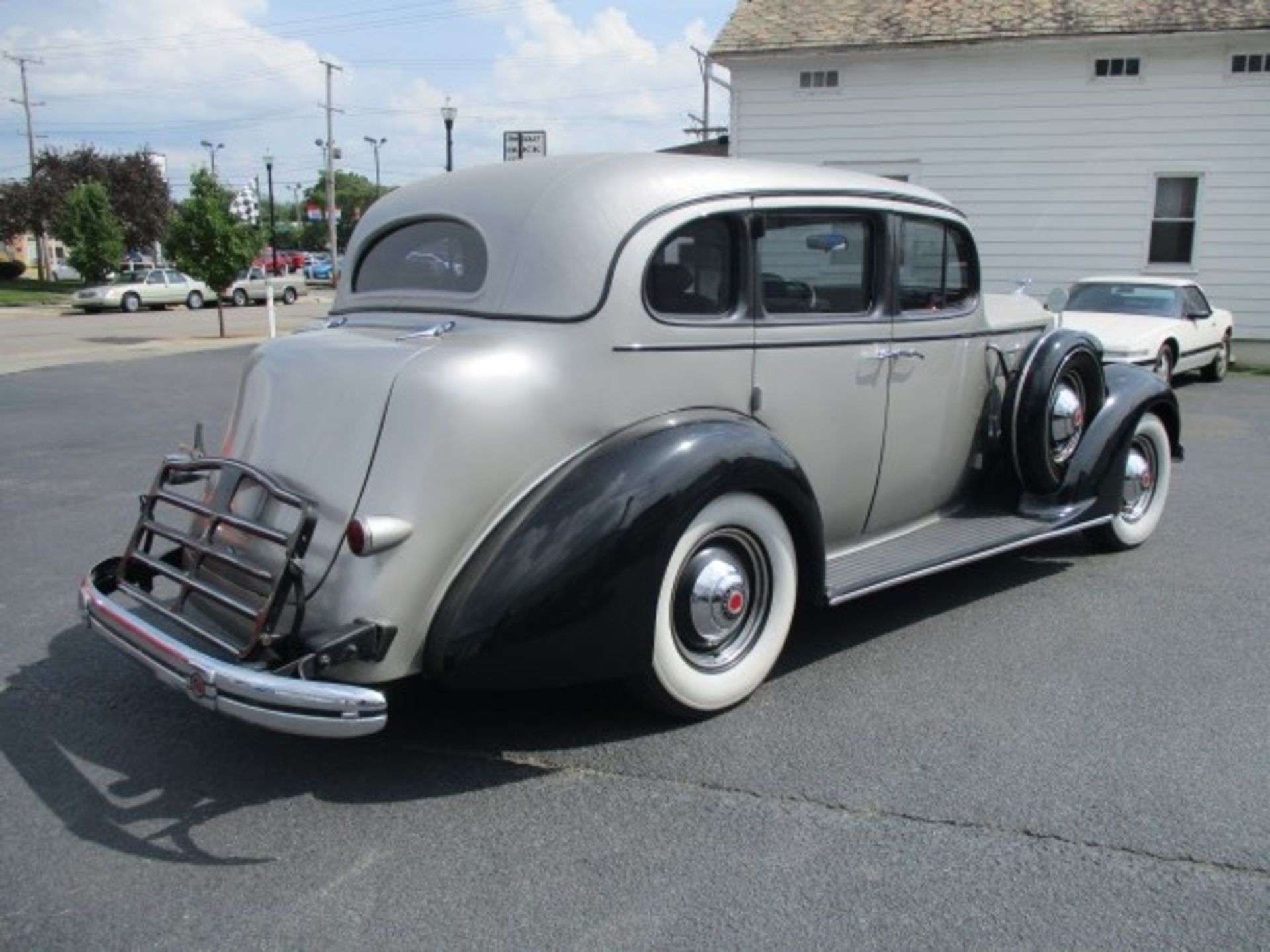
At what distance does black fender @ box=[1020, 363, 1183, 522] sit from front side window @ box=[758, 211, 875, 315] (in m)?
1.46

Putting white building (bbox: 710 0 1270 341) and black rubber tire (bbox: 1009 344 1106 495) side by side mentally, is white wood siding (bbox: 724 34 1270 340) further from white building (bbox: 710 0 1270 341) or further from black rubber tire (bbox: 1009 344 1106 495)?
black rubber tire (bbox: 1009 344 1106 495)

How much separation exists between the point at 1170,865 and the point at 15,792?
3241 mm

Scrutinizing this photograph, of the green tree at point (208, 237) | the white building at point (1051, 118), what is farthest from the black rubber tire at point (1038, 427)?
the green tree at point (208, 237)

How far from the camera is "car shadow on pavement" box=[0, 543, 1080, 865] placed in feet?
9.95

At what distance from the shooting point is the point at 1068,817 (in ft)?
9.66

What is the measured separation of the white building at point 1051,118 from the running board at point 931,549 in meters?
12.8

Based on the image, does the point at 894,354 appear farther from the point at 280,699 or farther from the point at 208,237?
the point at 208,237

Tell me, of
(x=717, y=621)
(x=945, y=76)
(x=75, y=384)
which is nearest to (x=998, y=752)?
(x=717, y=621)

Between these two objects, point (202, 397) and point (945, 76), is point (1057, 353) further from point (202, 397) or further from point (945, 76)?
point (945, 76)

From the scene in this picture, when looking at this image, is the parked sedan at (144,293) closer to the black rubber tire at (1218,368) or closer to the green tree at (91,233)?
the green tree at (91,233)

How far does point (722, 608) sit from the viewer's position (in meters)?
3.56

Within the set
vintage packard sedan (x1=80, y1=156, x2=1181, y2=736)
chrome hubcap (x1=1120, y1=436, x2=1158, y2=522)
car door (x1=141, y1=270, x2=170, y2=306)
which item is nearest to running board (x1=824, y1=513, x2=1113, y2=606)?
vintage packard sedan (x1=80, y1=156, x2=1181, y2=736)

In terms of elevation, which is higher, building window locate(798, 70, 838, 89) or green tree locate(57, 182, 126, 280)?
building window locate(798, 70, 838, 89)

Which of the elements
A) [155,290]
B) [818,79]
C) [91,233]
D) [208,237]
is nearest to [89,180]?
[91,233]
